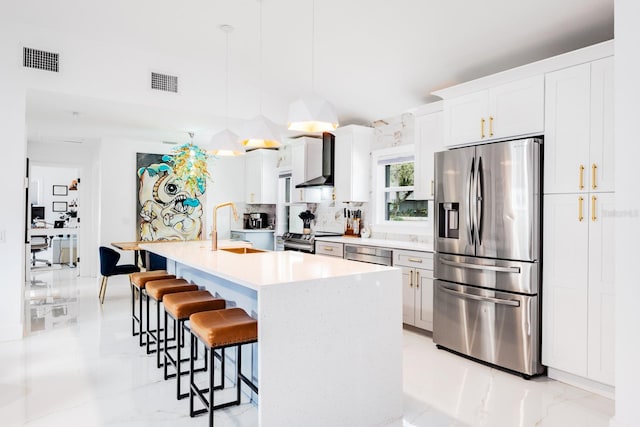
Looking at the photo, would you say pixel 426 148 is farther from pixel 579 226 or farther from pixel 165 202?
pixel 165 202

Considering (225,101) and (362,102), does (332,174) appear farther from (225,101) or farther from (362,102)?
(225,101)

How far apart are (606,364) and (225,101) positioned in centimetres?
463

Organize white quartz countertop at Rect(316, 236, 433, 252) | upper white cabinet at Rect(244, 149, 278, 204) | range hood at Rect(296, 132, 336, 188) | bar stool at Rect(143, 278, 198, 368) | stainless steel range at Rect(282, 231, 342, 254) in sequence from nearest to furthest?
bar stool at Rect(143, 278, 198, 368)
white quartz countertop at Rect(316, 236, 433, 252)
stainless steel range at Rect(282, 231, 342, 254)
range hood at Rect(296, 132, 336, 188)
upper white cabinet at Rect(244, 149, 278, 204)

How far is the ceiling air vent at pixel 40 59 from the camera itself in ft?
13.0

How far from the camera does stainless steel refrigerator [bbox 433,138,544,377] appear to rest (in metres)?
3.11

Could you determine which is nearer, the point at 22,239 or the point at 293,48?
the point at 22,239

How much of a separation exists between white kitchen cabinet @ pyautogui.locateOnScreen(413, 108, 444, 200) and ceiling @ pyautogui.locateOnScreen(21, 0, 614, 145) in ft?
1.36

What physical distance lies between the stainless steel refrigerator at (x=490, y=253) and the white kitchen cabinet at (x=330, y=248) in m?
1.55

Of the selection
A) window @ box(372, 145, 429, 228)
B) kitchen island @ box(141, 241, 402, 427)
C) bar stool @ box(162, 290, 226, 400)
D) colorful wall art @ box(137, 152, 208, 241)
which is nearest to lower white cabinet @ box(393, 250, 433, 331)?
window @ box(372, 145, 429, 228)

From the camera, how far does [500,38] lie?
3.50 meters

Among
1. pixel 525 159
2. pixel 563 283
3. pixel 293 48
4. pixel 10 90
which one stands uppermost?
pixel 293 48

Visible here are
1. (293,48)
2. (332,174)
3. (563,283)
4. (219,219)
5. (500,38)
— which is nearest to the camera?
(563,283)

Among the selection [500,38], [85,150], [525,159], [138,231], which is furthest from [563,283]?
[85,150]

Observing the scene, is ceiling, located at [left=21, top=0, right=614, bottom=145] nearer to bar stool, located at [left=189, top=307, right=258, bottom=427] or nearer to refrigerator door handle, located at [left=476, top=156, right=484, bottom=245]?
refrigerator door handle, located at [left=476, top=156, right=484, bottom=245]
